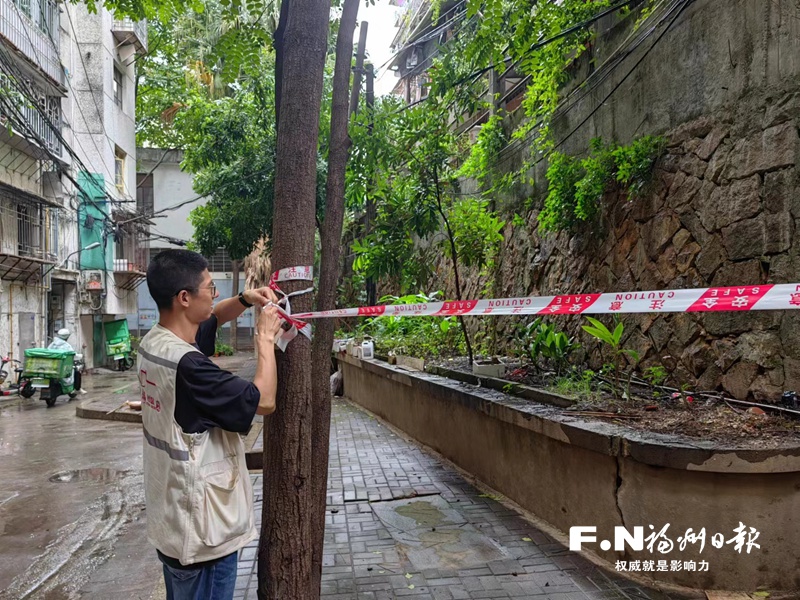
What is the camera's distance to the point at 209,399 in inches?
88.1

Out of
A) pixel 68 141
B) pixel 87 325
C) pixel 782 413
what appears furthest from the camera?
pixel 87 325

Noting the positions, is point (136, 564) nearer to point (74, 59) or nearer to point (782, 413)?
point (782, 413)

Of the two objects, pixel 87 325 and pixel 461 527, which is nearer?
pixel 461 527

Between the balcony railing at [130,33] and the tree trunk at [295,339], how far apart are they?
21337 mm

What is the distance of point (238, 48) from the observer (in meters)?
4.38

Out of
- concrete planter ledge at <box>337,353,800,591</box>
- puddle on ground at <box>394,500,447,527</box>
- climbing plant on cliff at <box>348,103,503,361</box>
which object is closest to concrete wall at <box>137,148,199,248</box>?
climbing plant on cliff at <box>348,103,503,361</box>

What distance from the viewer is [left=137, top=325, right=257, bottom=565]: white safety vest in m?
2.24

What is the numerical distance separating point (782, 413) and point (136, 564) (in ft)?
15.4

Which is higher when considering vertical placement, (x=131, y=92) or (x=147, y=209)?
(x=131, y=92)

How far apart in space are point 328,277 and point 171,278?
3.52 feet

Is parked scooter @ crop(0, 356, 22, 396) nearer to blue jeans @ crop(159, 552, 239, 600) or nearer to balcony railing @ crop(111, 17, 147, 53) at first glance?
balcony railing @ crop(111, 17, 147, 53)

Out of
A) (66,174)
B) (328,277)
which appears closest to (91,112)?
(66,174)

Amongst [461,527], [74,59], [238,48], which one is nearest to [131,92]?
[74,59]

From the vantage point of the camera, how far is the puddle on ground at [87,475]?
22.6ft
